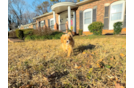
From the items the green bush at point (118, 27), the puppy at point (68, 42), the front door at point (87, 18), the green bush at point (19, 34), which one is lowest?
the puppy at point (68, 42)

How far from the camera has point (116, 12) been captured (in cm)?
823

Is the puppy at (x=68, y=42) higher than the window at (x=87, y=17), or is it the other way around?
the window at (x=87, y=17)

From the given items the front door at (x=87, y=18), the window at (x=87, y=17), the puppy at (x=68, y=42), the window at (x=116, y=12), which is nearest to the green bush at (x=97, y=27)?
the window at (x=116, y=12)

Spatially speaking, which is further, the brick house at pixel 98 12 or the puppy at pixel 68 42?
the brick house at pixel 98 12

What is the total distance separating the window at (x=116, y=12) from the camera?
8065 mm

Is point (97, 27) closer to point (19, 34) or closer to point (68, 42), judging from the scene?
point (68, 42)

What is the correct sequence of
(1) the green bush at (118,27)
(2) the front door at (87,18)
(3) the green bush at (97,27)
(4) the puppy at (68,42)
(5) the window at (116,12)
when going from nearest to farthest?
(4) the puppy at (68,42), (1) the green bush at (118,27), (3) the green bush at (97,27), (5) the window at (116,12), (2) the front door at (87,18)

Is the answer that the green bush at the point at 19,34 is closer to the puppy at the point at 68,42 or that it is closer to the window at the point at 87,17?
the puppy at the point at 68,42

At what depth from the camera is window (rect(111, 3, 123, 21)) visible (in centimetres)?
806

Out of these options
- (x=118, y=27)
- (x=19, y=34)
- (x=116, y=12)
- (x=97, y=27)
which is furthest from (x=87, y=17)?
(x=19, y=34)

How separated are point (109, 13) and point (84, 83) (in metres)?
9.76

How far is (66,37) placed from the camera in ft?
7.03

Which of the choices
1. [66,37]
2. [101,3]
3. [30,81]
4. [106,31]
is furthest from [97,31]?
[30,81]

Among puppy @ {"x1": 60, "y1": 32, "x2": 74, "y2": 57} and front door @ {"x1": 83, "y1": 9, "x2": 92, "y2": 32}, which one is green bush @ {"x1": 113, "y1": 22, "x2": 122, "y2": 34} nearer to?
front door @ {"x1": 83, "y1": 9, "x2": 92, "y2": 32}
